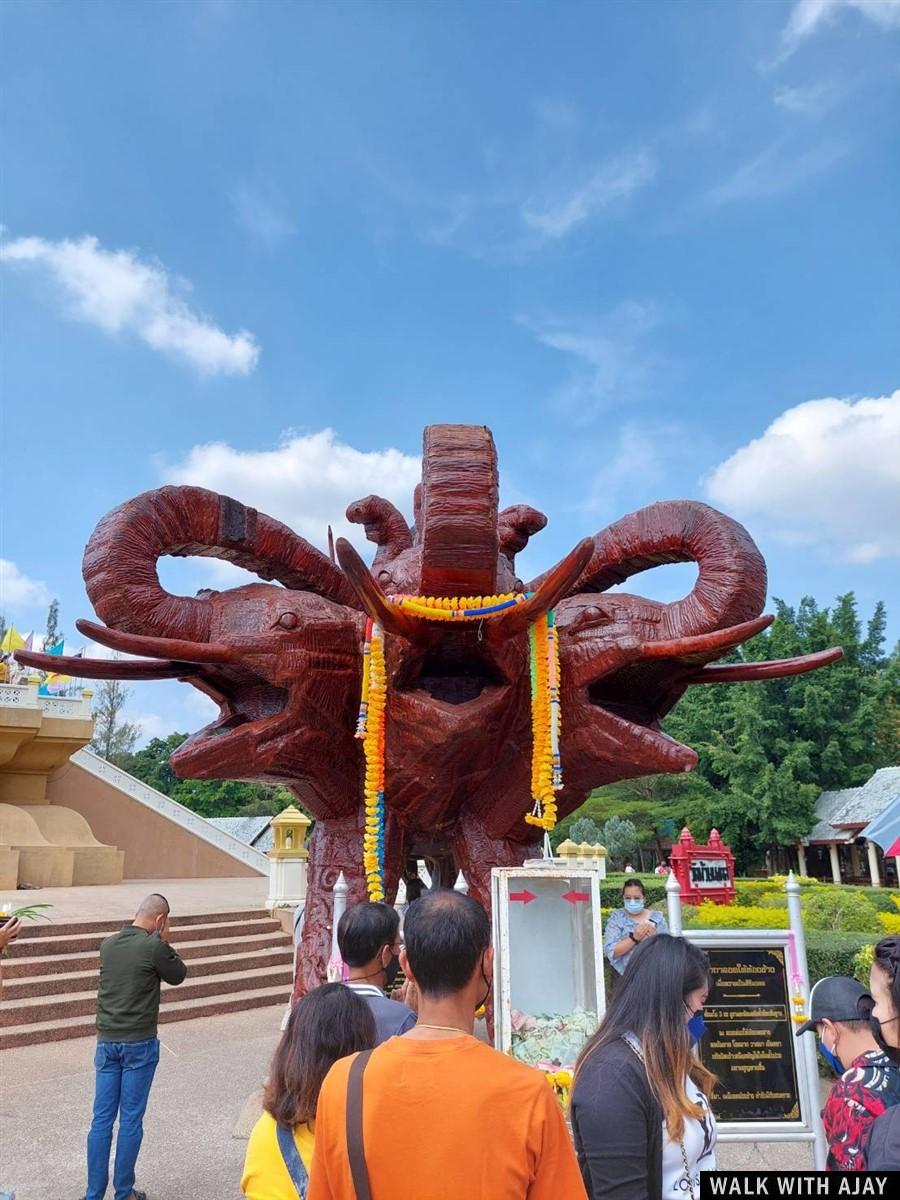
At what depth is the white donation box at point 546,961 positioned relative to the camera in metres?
3.89

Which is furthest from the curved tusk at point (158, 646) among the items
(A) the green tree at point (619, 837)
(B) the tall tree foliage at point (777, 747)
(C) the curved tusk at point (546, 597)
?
(A) the green tree at point (619, 837)

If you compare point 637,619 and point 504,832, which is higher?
point 637,619

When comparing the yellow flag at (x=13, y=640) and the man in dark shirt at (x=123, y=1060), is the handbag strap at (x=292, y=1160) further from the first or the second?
the yellow flag at (x=13, y=640)

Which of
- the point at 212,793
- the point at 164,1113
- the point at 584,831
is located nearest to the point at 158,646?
the point at 164,1113

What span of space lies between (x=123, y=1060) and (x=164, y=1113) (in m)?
2.00

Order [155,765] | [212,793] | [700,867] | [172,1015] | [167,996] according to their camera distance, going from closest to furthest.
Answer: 1. [172,1015]
2. [167,996]
3. [700,867]
4. [212,793]
5. [155,765]

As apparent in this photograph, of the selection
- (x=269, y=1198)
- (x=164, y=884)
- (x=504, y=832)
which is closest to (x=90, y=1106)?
(x=504, y=832)

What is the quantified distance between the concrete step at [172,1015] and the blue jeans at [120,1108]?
4.30 metres

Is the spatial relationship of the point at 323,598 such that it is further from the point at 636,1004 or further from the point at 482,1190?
the point at 482,1190

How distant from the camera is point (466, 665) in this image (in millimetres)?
5047

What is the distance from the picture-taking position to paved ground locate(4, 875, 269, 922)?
37.3ft

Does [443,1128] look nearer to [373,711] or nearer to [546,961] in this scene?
[546,961]

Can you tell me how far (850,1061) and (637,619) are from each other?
2.77 metres

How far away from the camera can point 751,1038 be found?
13.3 feet
